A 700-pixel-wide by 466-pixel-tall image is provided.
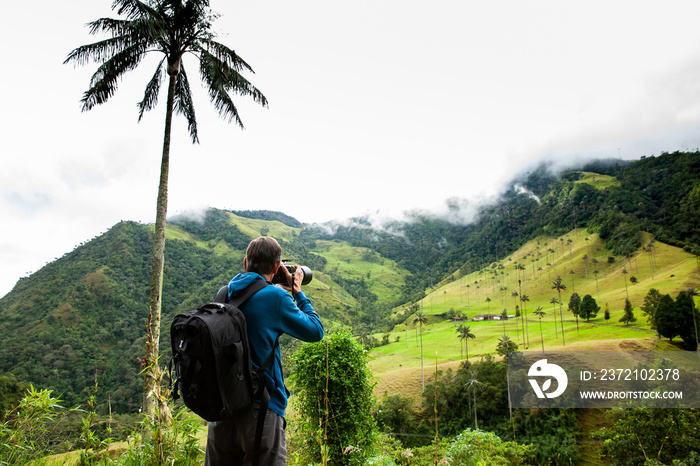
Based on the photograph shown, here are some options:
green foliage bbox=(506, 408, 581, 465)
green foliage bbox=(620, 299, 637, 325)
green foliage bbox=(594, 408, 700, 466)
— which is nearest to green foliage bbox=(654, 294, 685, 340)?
green foliage bbox=(620, 299, 637, 325)

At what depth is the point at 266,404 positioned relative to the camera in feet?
6.35

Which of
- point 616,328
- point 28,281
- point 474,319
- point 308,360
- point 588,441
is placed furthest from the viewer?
point 474,319

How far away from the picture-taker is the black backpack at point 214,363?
1.74 m

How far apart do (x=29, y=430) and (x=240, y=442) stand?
179 centimetres

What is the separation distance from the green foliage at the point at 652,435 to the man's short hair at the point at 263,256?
26220mm

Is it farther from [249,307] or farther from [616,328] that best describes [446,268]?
[249,307]

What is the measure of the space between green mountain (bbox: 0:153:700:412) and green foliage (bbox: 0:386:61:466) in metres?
0.60

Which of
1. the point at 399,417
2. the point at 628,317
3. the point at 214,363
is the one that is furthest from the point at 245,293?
the point at 628,317

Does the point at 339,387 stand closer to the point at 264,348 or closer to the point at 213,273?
the point at 264,348

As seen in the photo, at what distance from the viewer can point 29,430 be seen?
98.0 inches

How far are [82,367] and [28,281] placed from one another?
189ft

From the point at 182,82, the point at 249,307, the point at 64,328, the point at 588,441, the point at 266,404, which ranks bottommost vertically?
the point at 588,441

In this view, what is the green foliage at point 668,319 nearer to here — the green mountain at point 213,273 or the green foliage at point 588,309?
the green foliage at point 588,309

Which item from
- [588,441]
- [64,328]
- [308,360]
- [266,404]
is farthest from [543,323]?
[64,328]
